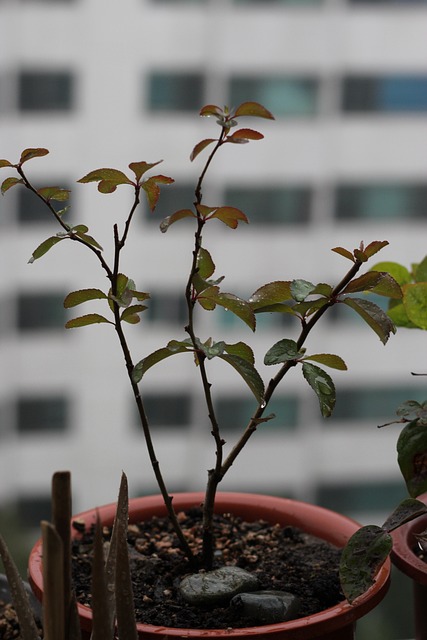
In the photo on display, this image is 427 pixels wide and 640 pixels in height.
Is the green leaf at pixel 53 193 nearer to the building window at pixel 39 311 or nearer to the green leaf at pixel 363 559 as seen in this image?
the green leaf at pixel 363 559

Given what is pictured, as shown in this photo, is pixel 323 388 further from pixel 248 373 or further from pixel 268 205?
pixel 268 205

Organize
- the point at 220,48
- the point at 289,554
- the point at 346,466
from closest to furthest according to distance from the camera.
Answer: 1. the point at 289,554
2. the point at 220,48
3. the point at 346,466

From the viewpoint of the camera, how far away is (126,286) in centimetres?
80

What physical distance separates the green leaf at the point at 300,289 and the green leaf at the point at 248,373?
0.25 feet

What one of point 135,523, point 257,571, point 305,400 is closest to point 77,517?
point 135,523

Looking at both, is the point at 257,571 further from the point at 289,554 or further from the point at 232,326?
the point at 232,326

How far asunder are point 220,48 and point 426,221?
447mm

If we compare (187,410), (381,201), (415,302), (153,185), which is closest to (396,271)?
(415,302)

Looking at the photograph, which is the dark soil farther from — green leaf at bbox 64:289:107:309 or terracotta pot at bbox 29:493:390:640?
green leaf at bbox 64:289:107:309

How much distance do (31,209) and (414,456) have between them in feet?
2.43

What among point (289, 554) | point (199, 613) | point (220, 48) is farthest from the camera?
point (220, 48)

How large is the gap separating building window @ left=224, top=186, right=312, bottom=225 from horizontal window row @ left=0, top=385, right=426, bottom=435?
1.00 ft

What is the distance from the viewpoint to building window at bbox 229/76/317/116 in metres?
1.29

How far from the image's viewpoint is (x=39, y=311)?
1320mm
